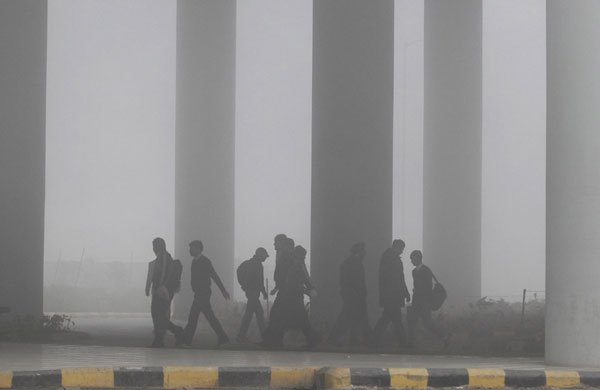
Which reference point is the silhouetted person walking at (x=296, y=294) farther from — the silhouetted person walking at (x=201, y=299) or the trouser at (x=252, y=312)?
the silhouetted person walking at (x=201, y=299)

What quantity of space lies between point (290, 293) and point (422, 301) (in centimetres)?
188

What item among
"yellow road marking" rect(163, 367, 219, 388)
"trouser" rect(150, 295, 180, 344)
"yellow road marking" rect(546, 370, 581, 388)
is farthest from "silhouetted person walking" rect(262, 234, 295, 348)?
"yellow road marking" rect(546, 370, 581, 388)

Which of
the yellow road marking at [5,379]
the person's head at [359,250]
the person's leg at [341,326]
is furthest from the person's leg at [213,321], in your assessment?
the yellow road marking at [5,379]

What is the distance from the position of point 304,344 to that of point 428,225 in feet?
13.7

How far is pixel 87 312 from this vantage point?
768 inches

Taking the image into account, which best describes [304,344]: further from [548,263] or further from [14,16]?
[14,16]

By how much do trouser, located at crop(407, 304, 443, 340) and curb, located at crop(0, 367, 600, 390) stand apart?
5.49 meters

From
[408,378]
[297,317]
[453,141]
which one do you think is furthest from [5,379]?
[453,141]

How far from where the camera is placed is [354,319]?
52.5ft

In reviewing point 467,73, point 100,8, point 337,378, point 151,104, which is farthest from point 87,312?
point 337,378

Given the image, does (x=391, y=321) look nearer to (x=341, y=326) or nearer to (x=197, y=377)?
(x=341, y=326)

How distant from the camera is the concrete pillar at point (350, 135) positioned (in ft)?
53.4

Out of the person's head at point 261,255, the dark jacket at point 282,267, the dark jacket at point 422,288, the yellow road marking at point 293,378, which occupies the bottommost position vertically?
the yellow road marking at point 293,378

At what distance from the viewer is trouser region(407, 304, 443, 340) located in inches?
641
